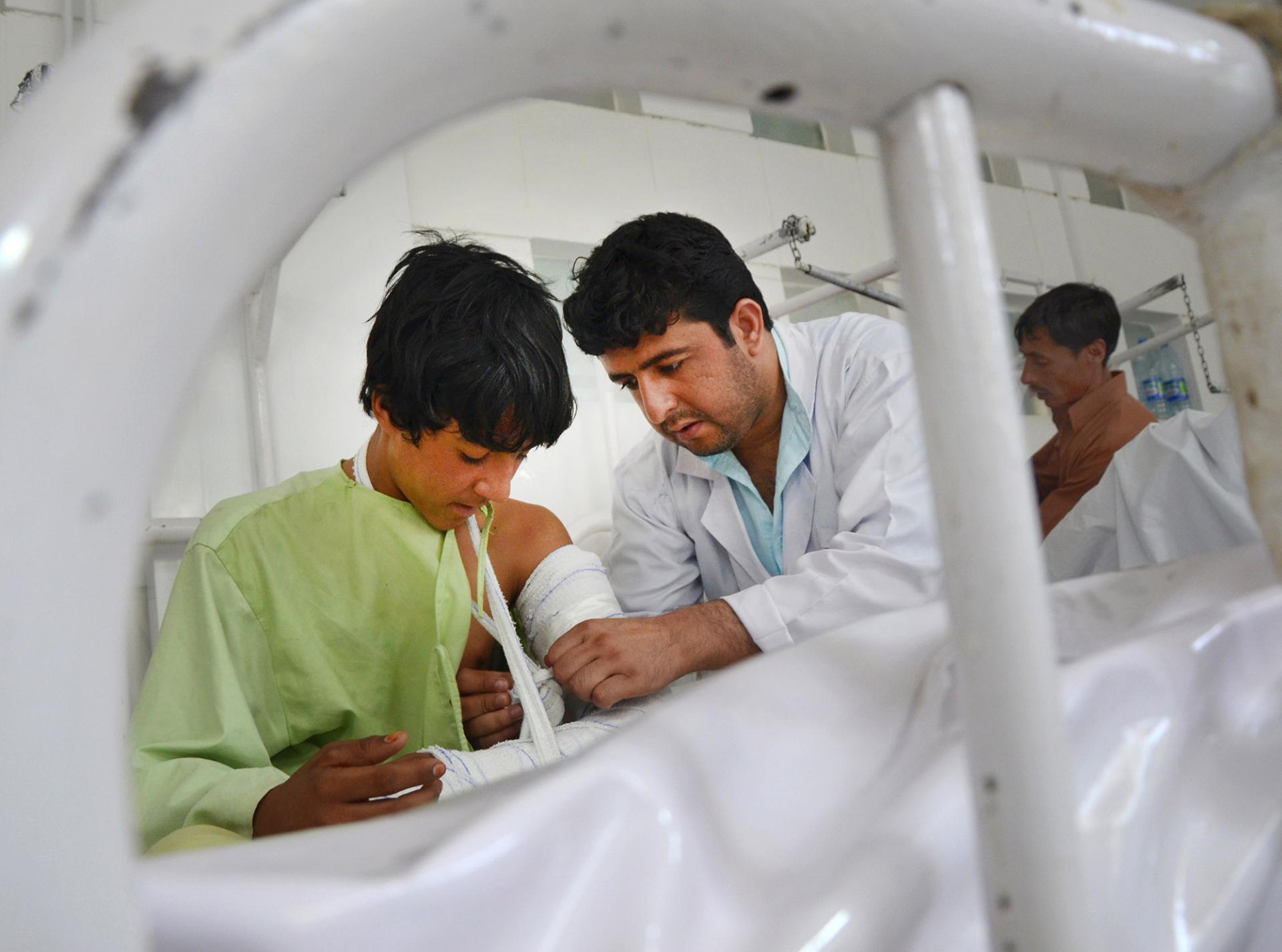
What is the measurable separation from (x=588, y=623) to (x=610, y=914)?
2.73ft

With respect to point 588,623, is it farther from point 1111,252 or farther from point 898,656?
point 1111,252

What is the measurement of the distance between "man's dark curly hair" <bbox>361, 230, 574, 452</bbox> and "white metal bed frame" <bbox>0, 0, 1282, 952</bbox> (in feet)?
2.82

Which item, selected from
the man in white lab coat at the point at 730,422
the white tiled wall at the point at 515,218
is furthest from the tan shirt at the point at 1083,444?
the white tiled wall at the point at 515,218


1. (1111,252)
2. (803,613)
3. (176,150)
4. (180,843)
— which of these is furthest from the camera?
(1111,252)

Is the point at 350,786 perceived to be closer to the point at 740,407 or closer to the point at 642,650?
the point at 642,650

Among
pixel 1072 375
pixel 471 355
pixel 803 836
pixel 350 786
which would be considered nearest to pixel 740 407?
pixel 471 355

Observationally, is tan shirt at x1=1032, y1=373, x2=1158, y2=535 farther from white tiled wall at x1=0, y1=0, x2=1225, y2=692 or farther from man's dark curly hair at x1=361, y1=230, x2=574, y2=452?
man's dark curly hair at x1=361, y1=230, x2=574, y2=452

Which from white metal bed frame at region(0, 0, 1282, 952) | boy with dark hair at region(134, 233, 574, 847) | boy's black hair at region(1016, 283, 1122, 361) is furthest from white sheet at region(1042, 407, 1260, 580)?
boy's black hair at region(1016, 283, 1122, 361)

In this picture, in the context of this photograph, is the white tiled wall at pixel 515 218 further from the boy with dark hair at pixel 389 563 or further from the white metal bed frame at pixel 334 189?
the white metal bed frame at pixel 334 189

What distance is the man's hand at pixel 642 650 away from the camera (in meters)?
1.03

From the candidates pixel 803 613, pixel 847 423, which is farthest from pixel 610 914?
pixel 847 423

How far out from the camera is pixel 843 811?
0.95 feet

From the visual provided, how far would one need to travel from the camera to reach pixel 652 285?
146cm

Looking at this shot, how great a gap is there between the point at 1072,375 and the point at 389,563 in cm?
170
